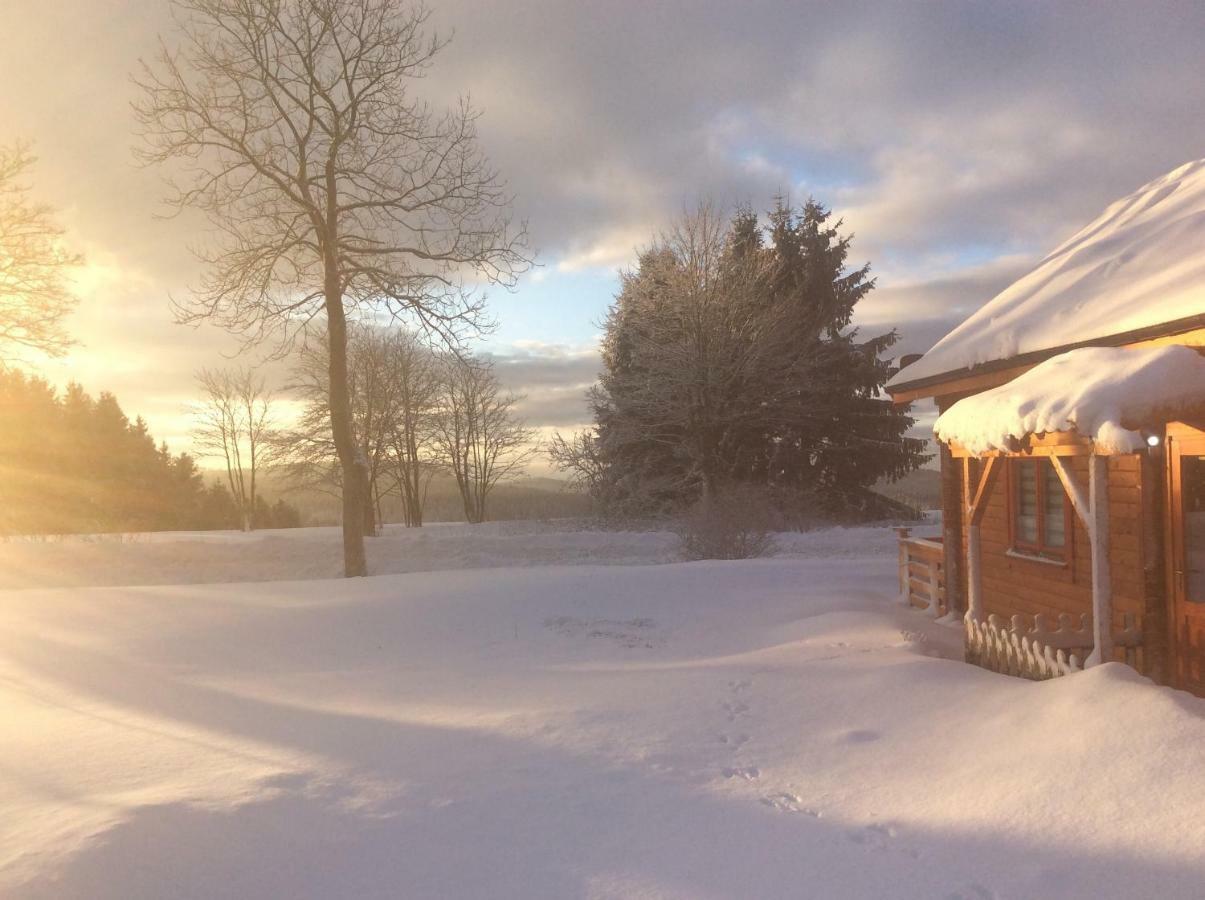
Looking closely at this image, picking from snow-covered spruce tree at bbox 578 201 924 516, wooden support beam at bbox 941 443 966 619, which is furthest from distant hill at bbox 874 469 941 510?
wooden support beam at bbox 941 443 966 619

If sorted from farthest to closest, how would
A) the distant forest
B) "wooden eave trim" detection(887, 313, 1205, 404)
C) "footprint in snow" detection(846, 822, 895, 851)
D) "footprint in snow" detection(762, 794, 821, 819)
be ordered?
the distant forest
"wooden eave trim" detection(887, 313, 1205, 404)
"footprint in snow" detection(762, 794, 821, 819)
"footprint in snow" detection(846, 822, 895, 851)

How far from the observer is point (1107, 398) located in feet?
18.3

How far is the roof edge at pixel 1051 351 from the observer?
6.27 meters

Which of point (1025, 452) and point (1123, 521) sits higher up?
point (1025, 452)

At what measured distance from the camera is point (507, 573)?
15031mm

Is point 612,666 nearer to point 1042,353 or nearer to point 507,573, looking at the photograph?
point 1042,353

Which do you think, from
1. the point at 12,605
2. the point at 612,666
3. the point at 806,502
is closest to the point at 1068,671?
the point at 612,666

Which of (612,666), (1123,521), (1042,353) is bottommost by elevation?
(612,666)

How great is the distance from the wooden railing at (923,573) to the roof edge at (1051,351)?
94.5 inches

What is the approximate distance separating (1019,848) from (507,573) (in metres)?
11.7

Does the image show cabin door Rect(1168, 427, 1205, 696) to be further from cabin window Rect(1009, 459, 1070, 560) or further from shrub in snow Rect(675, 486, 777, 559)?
shrub in snow Rect(675, 486, 777, 559)

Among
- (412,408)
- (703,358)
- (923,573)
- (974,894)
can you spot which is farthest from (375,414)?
(974,894)

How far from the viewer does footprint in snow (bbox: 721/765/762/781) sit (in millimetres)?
5137

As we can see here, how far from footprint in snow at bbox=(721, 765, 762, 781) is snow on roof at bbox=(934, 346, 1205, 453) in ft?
10.6
